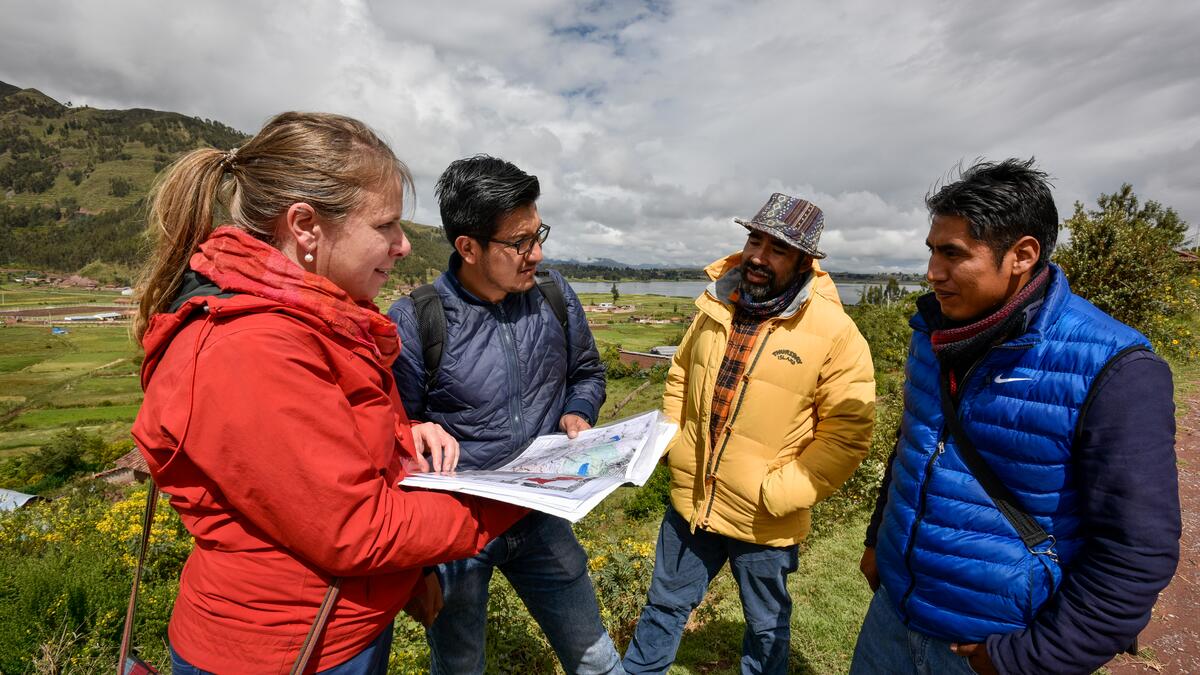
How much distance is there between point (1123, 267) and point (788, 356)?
→ 9.13 m

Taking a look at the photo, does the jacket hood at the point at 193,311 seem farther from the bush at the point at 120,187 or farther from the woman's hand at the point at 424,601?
the bush at the point at 120,187

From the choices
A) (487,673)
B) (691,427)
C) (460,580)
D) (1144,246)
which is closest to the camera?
→ (460,580)

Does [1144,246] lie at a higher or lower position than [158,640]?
higher

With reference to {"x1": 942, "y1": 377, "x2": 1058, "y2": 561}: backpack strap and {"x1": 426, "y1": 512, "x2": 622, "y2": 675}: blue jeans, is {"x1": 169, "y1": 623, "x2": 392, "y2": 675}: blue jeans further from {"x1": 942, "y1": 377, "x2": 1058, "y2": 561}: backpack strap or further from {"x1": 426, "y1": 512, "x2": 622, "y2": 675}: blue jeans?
{"x1": 942, "y1": 377, "x2": 1058, "y2": 561}: backpack strap

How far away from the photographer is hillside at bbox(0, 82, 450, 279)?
12988cm

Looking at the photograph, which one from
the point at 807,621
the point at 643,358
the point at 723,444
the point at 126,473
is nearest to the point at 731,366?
the point at 723,444

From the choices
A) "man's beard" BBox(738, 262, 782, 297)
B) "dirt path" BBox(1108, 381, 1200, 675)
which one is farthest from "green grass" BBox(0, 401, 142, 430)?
"dirt path" BBox(1108, 381, 1200, 675)

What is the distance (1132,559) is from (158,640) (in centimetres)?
568

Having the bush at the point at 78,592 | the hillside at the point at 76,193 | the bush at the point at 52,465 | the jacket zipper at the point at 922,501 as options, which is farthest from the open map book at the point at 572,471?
the hillside at the point at 76,193

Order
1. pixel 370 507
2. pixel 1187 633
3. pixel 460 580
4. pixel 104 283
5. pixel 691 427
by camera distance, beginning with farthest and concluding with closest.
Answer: pixel 104 283 < pixel 1187 633 < pixel 691 427 < pixel 460 580 < pixel 370 507

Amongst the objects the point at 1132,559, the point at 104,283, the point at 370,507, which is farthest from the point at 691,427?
the point at 104,283

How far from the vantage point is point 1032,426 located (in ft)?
5.19

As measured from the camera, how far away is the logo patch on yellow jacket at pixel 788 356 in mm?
2559

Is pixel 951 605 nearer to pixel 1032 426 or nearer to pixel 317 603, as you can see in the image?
pixel 1032 426
